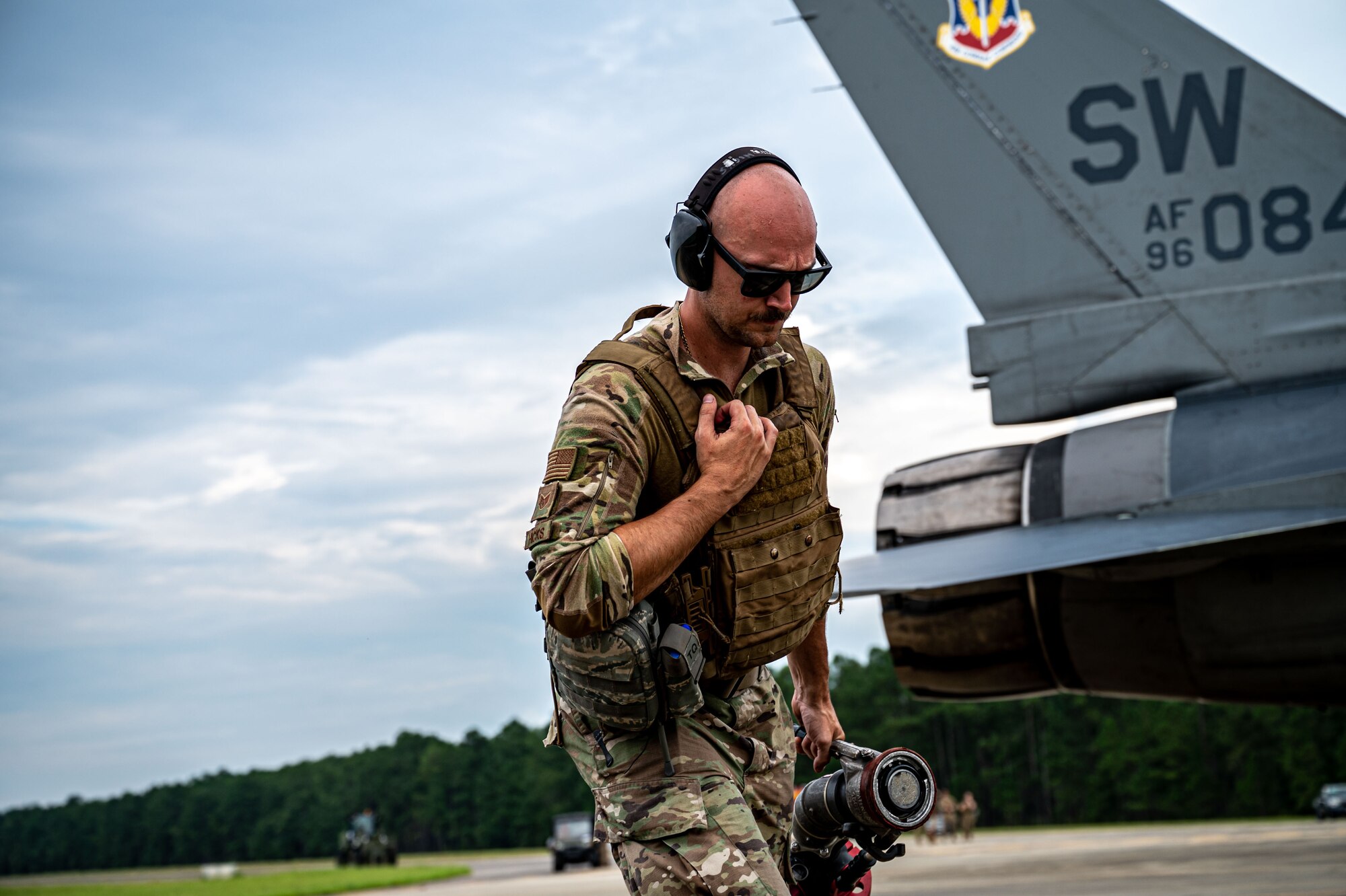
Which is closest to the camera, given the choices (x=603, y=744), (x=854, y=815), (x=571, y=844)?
(x=603, y=744)

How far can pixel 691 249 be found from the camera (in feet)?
7.70

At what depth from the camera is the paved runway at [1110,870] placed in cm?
804

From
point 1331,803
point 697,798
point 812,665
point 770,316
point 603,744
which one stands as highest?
point 770,316

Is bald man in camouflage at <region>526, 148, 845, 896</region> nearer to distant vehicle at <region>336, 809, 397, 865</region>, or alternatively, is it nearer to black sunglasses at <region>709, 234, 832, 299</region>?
black sunglasses at <region>709, 234, 832, 299</region>

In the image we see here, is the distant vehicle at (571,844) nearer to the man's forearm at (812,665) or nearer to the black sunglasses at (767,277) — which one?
the man's forearm at (812,665)

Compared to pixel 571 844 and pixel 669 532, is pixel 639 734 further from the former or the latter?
pixel 571 844

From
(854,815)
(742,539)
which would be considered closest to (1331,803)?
(854,815)

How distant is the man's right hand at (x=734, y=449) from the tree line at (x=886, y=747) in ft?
110

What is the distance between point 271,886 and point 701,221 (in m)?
16.6

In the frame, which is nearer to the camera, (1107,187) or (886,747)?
(1107,187)

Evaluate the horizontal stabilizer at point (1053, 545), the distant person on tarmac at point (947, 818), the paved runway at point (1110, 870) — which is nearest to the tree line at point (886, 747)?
the distant person on tarmac at point (947, 818)

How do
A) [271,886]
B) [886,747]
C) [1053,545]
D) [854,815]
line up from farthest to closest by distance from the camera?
[886,747]
[271,886]
[1053,545]
[854,815]

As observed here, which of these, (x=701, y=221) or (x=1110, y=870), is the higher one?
(x=701, y=221)

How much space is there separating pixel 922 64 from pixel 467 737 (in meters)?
73.1
